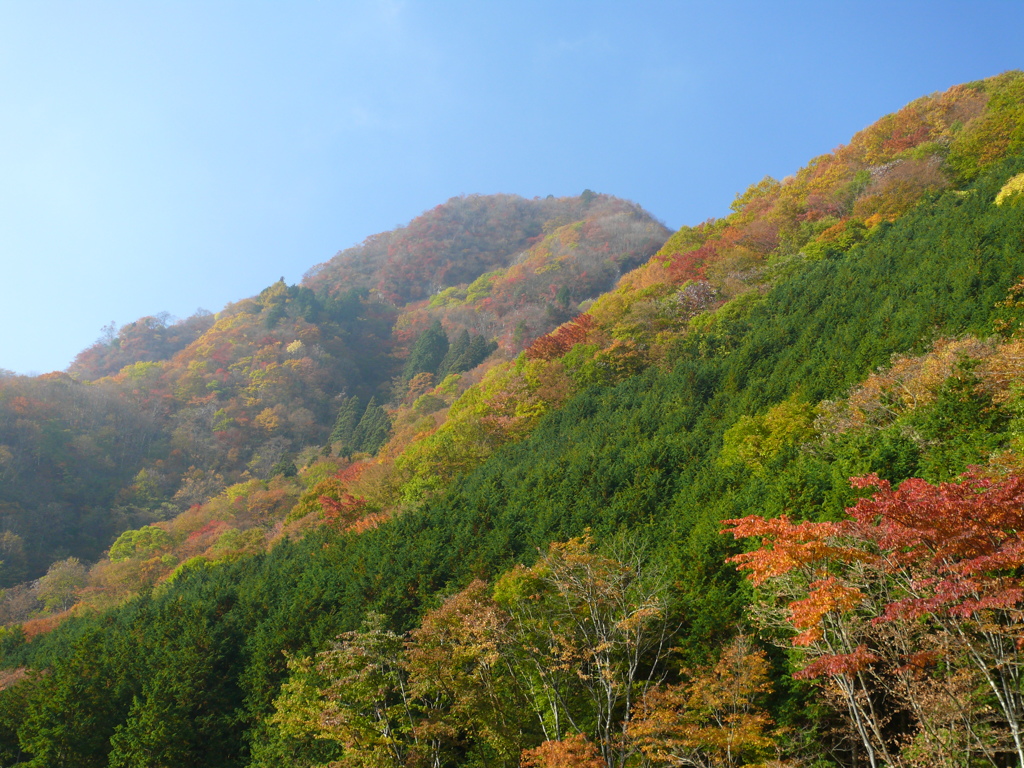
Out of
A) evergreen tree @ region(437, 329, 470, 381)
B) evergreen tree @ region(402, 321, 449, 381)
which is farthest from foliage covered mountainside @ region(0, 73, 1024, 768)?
evergreen tree @ region(402, 321, 449, 381)

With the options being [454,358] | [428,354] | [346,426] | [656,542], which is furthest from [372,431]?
[656,542]

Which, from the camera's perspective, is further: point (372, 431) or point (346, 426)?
point (346, 426)

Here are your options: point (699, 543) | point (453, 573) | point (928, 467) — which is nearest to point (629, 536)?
point (699, 543)

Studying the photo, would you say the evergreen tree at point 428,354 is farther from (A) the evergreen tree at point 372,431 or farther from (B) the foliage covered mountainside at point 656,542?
(B) the foliage covered mountainside at point 656,542

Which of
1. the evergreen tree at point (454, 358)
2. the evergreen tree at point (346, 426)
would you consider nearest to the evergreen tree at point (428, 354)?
the evergreen tree at point (454, 358)

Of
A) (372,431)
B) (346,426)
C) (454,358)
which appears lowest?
(372,431)

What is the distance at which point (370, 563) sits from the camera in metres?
18.4

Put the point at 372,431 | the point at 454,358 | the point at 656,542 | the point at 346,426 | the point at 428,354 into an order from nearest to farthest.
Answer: the point at 656,542
the point at 372,431
the point at 346,426
the point at 454,358
the point at 428,354

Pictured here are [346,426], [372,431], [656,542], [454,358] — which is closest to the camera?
[656,542]

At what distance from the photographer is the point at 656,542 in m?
14.4

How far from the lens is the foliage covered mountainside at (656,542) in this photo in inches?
301

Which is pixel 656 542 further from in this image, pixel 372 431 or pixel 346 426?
pixel 346 426

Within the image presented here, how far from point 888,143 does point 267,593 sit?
3801 cm

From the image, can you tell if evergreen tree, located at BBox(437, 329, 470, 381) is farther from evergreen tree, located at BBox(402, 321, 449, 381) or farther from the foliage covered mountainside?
the foliage covered mountainside
